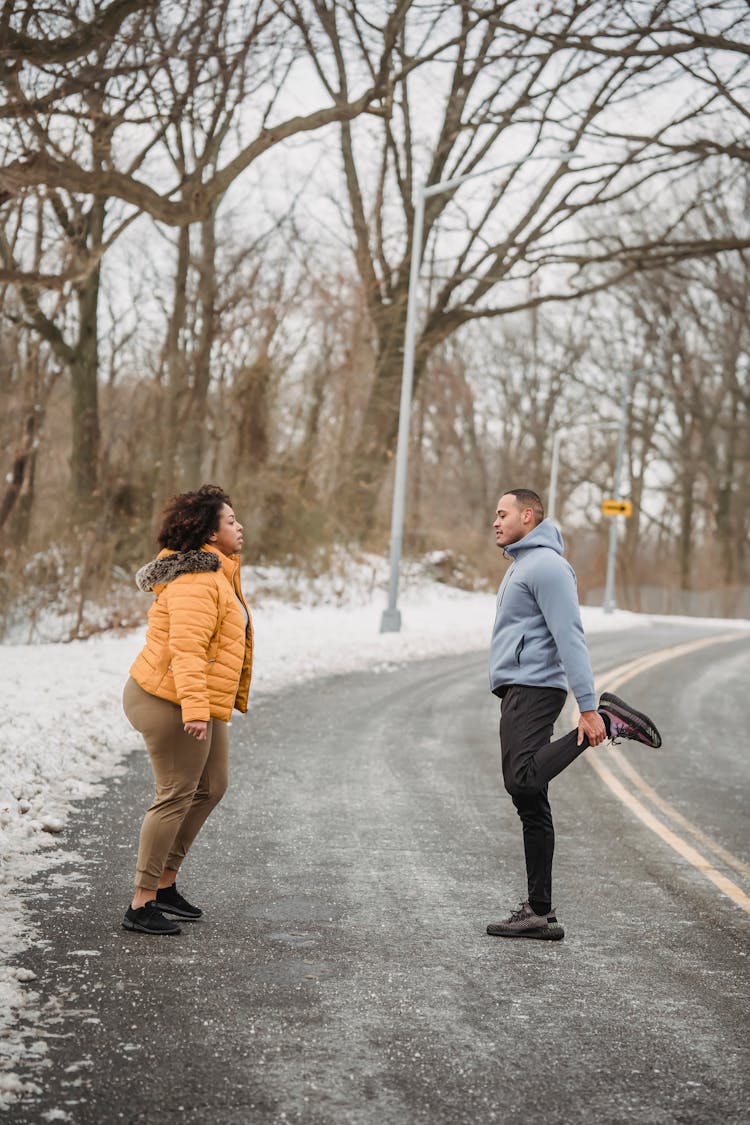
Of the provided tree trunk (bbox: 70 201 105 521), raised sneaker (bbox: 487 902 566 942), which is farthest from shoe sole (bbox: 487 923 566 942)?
tree trunk (bbox: 70 201 105 521)

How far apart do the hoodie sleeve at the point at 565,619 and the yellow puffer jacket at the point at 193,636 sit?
136 cm

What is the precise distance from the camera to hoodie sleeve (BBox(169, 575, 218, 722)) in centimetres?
555

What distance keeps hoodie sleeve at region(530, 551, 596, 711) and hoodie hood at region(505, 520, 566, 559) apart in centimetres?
12

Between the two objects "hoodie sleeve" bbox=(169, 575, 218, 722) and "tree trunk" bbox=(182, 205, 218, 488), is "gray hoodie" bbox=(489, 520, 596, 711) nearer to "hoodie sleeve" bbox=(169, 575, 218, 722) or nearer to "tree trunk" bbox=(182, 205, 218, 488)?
"hoodie sleeve" bbox=(169, 575, 218, 722)

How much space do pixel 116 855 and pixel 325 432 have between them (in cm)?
3749

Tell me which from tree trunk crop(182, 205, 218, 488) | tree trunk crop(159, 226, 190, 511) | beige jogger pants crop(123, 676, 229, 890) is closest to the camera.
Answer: beige jogger pants crop(123, 676, 229, 890)

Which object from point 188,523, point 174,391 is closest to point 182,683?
point 188,523

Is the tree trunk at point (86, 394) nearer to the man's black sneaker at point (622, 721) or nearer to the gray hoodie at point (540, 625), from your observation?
the gray hoodie at point (540, 625)

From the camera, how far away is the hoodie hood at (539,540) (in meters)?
6.21

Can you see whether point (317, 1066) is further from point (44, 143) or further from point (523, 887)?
point (44, 143)

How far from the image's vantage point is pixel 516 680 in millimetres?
6070

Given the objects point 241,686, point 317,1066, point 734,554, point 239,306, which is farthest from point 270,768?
point 734,554

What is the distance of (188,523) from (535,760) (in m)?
1.88

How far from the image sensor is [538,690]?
19.9 feet
